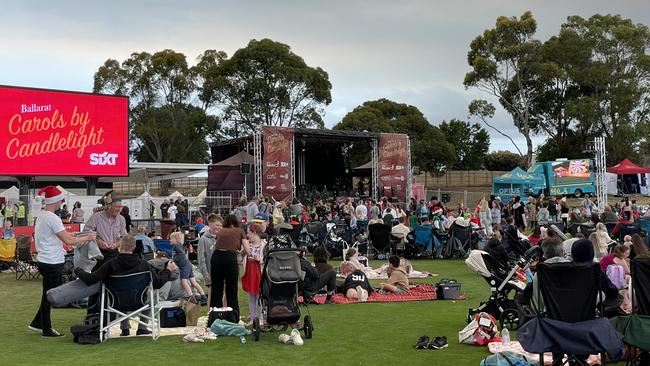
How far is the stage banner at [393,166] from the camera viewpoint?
32125mm

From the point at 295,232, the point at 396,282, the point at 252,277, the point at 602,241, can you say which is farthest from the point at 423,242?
the point at 252,277

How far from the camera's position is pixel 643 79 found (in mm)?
42500

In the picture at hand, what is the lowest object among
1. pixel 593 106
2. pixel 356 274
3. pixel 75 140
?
pixel 356 274

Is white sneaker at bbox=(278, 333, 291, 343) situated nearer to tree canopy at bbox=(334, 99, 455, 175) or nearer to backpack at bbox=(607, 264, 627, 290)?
backpack at bbox=(607, 264, 627, 290)

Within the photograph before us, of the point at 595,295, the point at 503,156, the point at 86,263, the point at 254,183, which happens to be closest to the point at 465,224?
the point at 86,263

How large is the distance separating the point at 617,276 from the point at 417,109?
1732 inches

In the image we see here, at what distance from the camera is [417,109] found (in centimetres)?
4994

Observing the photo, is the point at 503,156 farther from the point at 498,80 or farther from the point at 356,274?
the point at 356,274

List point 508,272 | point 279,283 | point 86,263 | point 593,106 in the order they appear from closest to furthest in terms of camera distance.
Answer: point 279,283 → point 508,272 → point 86,263 → point 593,106

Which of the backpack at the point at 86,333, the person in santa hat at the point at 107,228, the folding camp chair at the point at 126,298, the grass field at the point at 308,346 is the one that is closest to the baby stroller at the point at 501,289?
the grass field at the point at 308,346

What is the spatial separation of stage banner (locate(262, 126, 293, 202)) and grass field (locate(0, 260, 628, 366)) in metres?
19.3

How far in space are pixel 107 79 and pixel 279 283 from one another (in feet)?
147

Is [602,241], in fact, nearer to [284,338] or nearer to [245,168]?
[284,338]

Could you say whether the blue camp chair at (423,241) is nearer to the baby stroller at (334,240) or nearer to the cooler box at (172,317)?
the baby stroller at (334,240)
